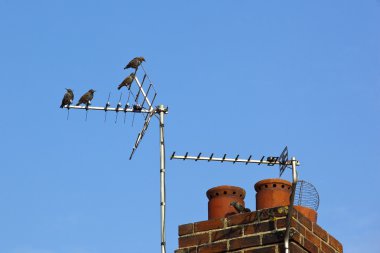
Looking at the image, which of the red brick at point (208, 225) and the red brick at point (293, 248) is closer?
the red brick at point (293, 248)

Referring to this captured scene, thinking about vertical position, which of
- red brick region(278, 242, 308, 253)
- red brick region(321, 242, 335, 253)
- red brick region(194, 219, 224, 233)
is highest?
red brick region(194, 219, 224, 233)

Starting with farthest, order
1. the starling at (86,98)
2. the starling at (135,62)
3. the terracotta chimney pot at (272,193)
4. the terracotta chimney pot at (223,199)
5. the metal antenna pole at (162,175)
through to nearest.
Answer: the starling at (135,62), the starling at (86,98), the metal antenna pole at (162,175), the terracotta chimney pot at (223,199), the terracotta chimney pot at (272,193)

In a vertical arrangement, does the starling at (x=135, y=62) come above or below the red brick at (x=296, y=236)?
above

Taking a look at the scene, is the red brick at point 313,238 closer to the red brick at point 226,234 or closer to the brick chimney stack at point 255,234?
the brick chimney stack at point 255,234

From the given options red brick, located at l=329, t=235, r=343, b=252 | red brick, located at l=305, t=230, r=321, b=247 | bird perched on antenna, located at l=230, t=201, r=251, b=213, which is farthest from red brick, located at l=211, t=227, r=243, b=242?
red brick, located at l=329, t=235, r=343, b=252

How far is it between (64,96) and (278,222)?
3804mm

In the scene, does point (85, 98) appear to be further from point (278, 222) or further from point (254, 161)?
point (278, 222)

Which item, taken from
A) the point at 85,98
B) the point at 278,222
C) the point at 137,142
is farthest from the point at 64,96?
the point at 278,222

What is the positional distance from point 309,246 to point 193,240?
3.11ft

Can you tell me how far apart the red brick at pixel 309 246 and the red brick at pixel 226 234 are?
505 millimetres

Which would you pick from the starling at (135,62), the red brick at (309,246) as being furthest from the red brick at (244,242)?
the starling at (135,62)

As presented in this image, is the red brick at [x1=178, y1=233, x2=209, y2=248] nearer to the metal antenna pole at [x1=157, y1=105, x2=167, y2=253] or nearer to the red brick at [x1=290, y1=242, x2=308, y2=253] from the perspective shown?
the metal antenna pole at [x1=157, y1=105, x2=167, y2=253]

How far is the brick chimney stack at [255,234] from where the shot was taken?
19.7ft

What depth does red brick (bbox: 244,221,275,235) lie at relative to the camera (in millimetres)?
6055
